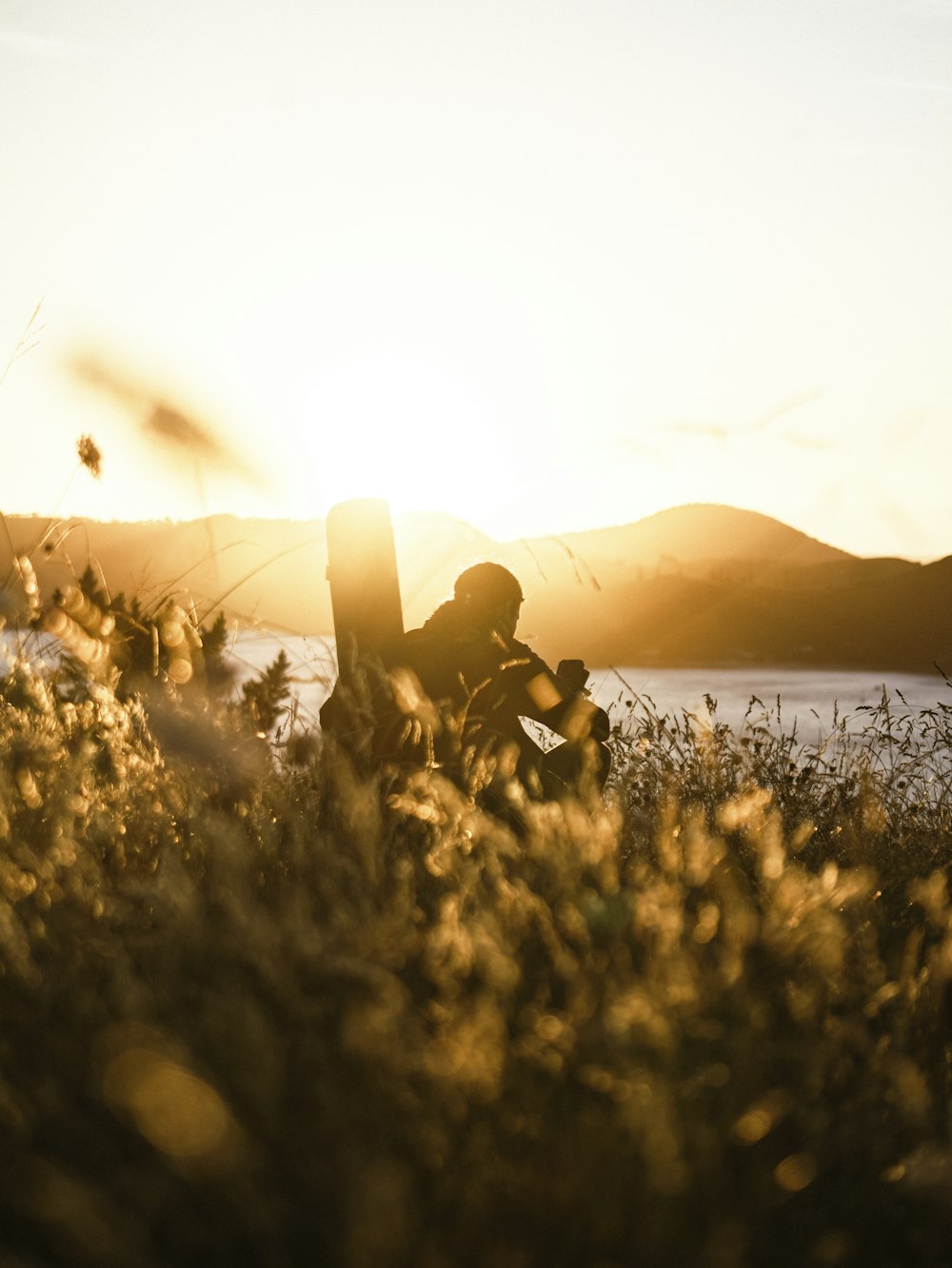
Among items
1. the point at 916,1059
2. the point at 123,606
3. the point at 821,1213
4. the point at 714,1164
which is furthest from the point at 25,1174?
the point at 123,606

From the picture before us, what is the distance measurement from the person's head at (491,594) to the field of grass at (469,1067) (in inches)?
69.3

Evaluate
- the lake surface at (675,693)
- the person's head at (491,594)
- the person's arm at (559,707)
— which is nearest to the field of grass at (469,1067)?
the person's arm at (559,707)

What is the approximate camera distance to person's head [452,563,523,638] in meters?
4.71

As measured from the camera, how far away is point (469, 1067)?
5.61 ft

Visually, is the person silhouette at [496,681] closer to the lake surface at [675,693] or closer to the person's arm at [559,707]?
the person's arm at [559,707]

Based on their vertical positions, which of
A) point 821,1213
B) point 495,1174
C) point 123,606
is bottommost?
point 821,1213

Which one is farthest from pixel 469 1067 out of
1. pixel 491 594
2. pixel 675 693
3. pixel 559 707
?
pixel 675 693

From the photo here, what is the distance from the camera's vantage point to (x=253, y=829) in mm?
3449

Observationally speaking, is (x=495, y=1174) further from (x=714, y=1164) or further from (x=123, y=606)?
(x=123, y=606)

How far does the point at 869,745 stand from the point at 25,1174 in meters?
4.18


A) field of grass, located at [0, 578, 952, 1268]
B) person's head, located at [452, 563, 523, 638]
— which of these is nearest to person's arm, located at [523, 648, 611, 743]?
person's head, located at [452, 563, 523, 638]

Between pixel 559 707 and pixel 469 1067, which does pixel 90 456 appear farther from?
pixel 469 1067

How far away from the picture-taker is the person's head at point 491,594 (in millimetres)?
4707

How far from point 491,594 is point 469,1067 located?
3158 millimetres
